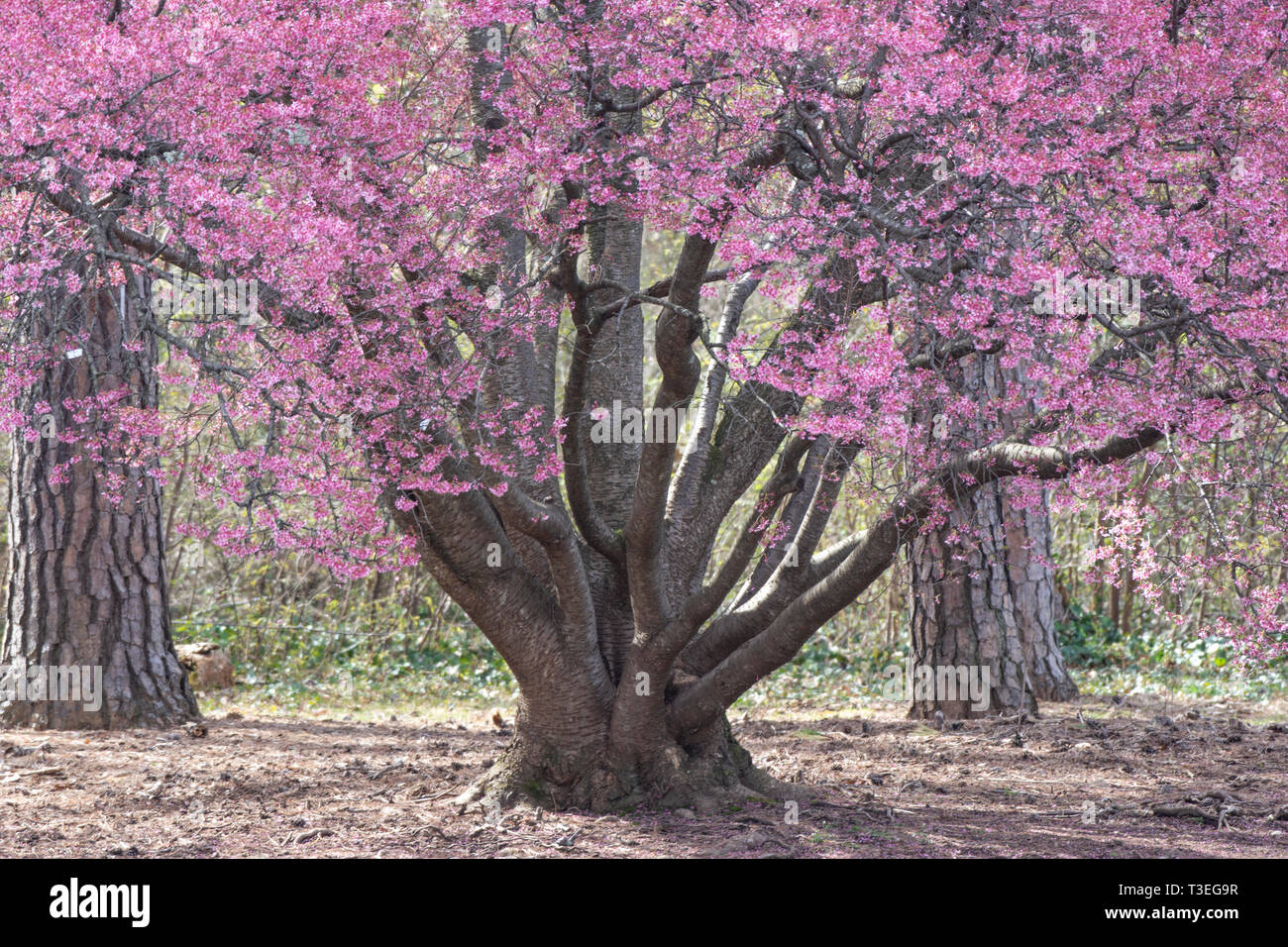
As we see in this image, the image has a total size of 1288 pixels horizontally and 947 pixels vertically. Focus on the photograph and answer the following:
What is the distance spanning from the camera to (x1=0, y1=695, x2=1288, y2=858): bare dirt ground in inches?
173

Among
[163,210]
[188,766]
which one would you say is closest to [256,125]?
[163,210]

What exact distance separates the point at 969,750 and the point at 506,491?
10.6ft

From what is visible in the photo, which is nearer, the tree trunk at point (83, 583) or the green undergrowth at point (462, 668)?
the tree trunk at point (83, 583)

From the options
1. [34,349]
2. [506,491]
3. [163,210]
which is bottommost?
[506,491]

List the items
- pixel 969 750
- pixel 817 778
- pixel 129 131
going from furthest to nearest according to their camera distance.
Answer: pixel 969 750, pixel 817 778, pixel 129 131

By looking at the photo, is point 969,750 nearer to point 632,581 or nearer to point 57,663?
point 632,581

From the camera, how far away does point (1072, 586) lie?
10281mm

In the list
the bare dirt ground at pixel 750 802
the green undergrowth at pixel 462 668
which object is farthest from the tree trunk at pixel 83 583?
the green undergrowth at pixel 462 668

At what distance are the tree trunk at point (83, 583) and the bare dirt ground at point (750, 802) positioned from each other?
0.86 ft

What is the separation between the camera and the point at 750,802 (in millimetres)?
4934

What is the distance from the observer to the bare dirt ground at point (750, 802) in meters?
4.39

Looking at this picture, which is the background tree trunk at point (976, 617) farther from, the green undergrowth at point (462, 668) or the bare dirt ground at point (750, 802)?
the green undergrowth at point (462, 668)

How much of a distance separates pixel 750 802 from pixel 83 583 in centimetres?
401

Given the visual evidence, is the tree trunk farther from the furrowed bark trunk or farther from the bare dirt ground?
the furrowed bark trunk
